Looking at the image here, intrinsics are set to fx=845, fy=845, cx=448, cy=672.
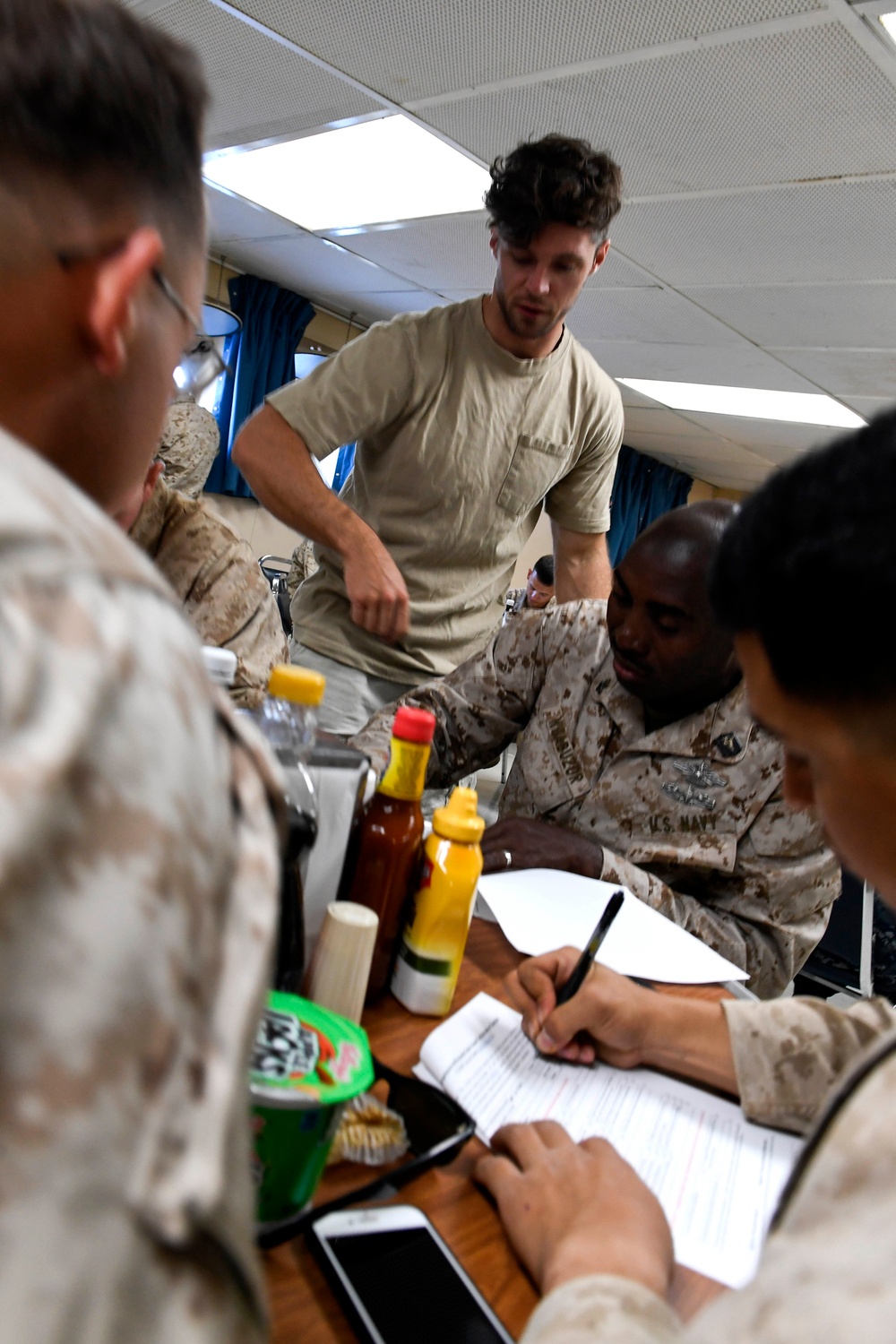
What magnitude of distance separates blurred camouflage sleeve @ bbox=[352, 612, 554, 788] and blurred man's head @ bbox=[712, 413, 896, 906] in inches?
46.0

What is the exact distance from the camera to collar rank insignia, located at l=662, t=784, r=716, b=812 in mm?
1504

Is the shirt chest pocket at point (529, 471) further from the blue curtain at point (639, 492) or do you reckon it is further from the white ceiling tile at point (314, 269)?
the blue curtain at point (639, 492)

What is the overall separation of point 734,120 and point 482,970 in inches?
104

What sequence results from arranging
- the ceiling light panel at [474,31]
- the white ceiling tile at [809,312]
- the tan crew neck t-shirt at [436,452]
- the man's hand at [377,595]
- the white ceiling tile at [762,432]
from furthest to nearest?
the white ceiling tile at [762,432], the white ceiling tile at [809,312], the ceiling light panel at [474,31], the tan crew neck t-shirt at [436,452], the man's hand at [377,595]

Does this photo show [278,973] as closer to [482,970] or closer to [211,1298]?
[482,970]

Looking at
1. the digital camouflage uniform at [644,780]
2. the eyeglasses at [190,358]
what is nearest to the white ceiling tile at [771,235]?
the digital camouflage uniform at [644,780]

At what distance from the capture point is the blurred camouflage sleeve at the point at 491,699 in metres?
1.74

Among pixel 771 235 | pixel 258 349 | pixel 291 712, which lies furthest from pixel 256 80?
pixel 291 712

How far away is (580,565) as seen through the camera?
2281 millimetres

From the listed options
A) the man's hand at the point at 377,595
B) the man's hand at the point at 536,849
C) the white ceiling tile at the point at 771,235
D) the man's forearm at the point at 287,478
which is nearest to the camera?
the man's hand at the point at 536,849

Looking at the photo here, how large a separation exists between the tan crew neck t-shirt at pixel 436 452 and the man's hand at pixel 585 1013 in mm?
1125

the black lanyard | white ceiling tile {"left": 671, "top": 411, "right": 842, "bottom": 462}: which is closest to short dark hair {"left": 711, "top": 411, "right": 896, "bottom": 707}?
the black lanyard

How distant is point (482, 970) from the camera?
95cm

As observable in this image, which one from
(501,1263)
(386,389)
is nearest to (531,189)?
(386,389)
